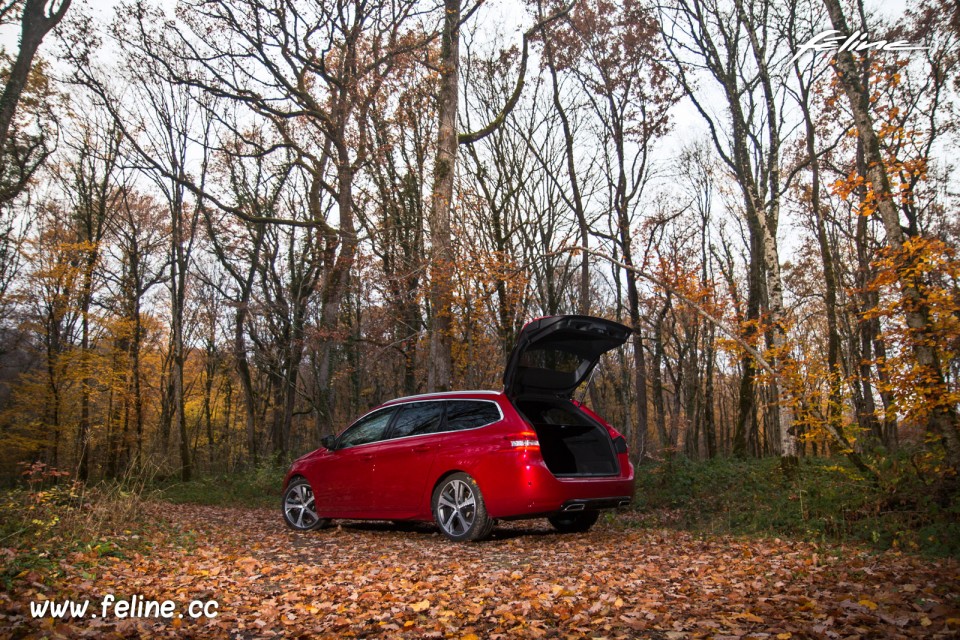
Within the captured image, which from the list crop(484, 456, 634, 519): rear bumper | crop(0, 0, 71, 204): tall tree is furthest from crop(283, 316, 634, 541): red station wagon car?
crop(0, 0, 71, 204): tall tree

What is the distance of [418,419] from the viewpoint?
7.36m

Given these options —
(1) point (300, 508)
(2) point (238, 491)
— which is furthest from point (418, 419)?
(2) point (238, 491)

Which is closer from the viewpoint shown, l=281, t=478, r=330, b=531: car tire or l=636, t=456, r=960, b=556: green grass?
l=636, t=456, r=960, b=556: green grass

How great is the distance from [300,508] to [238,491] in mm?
8107

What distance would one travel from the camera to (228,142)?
71.2 ft

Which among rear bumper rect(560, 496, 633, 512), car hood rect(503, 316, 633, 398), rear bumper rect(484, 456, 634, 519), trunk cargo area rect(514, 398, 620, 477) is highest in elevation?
car hood rect(503, 316, 633, 398)

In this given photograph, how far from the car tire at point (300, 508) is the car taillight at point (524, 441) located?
3.36 meters

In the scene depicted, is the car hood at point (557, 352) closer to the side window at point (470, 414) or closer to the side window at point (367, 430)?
the side window at point (470, 414)

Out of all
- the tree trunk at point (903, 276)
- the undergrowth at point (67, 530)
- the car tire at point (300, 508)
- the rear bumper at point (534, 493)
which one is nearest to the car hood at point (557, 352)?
the rear bumper at point (534, 493)

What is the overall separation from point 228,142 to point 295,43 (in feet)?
33.5

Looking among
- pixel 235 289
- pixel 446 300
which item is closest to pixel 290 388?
pixel 235 289

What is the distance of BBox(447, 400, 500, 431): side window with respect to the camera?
660 centimetres

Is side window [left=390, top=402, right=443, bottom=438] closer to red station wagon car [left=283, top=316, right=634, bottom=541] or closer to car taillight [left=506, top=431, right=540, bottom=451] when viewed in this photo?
red station wagon car [left=283, top=316, right=634, bottom=541]

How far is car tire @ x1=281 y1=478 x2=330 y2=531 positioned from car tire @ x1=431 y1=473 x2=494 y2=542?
2.19m
